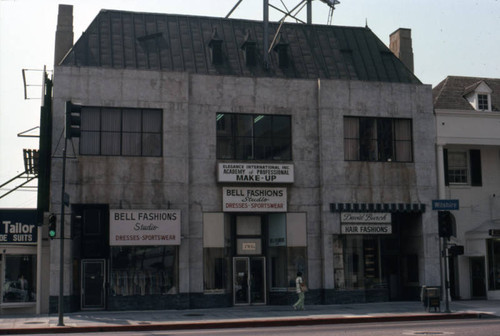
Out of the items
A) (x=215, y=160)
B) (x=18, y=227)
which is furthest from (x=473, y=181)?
(x=18, y=227)

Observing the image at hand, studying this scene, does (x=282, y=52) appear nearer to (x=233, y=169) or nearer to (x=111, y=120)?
(x=233, y=169)

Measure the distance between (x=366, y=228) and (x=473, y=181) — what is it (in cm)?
724

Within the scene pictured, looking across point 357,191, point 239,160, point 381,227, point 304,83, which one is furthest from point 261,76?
point 381,227

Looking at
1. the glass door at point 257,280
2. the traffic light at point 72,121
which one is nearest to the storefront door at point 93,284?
the glass door at point 257,280

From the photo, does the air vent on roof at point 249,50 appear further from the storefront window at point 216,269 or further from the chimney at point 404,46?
the storefront window at point 216,269

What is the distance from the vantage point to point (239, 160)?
3238 cm

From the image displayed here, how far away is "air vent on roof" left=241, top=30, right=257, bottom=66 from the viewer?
112 feet

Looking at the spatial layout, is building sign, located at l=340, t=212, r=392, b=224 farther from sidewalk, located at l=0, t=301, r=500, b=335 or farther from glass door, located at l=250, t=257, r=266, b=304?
glass door, located at l=250, t=257, r=266, b=304

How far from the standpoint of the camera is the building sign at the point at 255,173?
105 feet

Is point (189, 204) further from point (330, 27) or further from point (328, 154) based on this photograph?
point (330, 27)

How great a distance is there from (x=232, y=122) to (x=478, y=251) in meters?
13.9

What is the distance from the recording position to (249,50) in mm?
34406

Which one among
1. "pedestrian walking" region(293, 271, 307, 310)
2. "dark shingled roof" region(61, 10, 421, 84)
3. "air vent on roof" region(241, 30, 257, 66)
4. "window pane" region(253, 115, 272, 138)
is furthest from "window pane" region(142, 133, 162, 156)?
"pedestrian walking" region(293, 271, 307, 310)

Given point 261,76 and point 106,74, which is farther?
point 261,76
